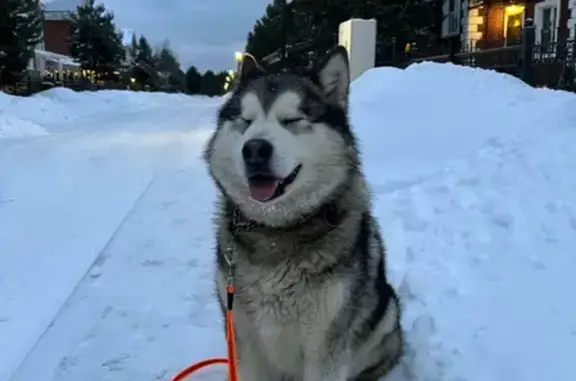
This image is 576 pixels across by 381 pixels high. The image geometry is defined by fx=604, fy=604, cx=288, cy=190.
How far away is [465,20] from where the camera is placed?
2981 centimetres

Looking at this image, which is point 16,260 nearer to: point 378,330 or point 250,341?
point 250,341

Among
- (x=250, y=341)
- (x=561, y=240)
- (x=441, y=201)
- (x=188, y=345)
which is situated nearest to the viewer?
(x=250, y=341)

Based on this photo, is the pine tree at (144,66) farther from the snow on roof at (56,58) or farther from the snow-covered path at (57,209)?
the snow-covered path at (57,209)

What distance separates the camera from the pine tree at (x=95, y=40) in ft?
143

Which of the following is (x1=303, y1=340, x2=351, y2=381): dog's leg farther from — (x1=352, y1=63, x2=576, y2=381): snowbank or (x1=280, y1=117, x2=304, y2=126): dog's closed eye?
(x1=280, y1=117, x2=304, y2=126): dog's closed eye

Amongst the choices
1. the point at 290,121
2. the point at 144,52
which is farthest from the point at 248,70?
the point at 144,52

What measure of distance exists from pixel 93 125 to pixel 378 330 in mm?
16067

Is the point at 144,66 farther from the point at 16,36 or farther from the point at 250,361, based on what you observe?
the point at 250,361

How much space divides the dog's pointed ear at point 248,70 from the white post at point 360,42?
12499mm

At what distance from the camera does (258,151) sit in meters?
2.48

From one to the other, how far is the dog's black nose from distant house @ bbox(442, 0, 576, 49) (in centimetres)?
1853

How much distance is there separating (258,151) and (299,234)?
0.48 m

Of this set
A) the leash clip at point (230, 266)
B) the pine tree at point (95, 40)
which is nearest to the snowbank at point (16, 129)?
the leash clip at point (230, 266)

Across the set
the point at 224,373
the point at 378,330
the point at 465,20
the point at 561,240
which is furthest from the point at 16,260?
the point at 465,20
